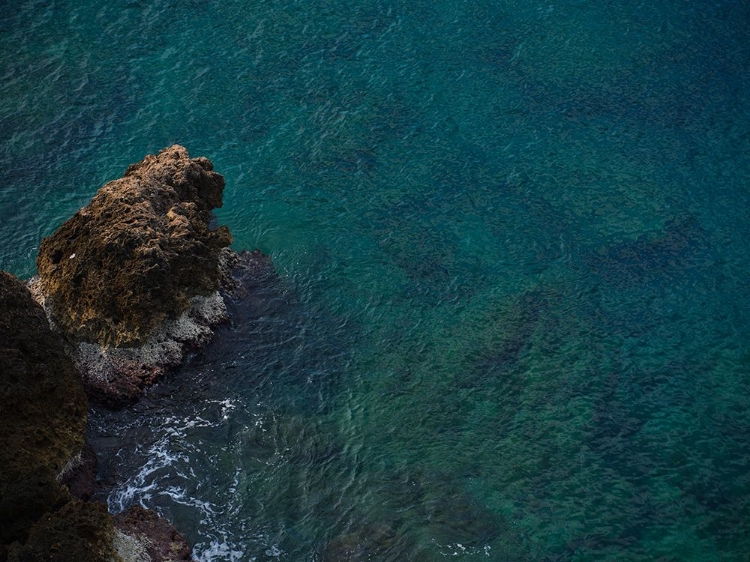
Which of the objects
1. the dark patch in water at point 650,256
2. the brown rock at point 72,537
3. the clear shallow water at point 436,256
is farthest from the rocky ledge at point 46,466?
the dark patch in water at point 650,256

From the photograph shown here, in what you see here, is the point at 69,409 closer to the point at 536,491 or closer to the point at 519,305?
the point at 536,491

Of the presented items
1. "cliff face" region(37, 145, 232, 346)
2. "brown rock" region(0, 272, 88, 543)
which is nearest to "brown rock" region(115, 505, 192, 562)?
"brown rock" region(0, 272, 88, 543)

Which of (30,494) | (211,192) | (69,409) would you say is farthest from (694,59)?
(30,494)

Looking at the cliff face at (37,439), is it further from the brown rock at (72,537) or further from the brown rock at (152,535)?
the brown rock at (152,535)

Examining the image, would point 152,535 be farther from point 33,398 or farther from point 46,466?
point 33,398

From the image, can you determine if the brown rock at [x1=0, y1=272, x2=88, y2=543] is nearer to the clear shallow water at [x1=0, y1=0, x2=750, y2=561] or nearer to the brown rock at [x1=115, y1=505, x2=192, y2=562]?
the clear shallow water at [x1=0, y1=0, x2=750, y2=561]
